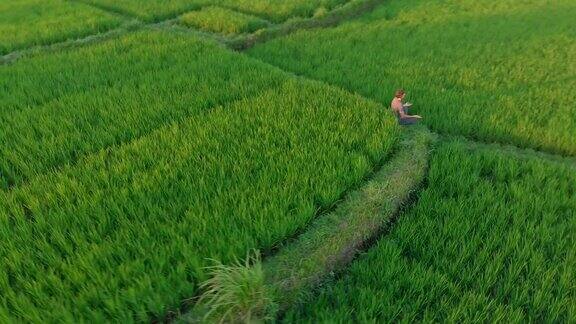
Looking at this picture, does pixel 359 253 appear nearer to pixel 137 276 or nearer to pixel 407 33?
pixel 137 276

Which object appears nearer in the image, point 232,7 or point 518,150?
point 518,150

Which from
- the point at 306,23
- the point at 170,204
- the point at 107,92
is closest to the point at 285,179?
the point at 170,204

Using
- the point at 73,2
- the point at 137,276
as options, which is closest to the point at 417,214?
the point at 137,276

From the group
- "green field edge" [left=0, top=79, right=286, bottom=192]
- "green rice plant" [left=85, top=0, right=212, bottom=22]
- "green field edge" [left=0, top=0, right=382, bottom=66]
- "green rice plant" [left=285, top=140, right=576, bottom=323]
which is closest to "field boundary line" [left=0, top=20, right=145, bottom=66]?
"green field edge" [left=0, top=0, right=382, bottom=66]

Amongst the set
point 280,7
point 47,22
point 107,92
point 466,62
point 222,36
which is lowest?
point 466,62

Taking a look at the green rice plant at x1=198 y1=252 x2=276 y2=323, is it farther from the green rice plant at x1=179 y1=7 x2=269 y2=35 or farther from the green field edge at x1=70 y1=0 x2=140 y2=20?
the green field edge at x1=70 y1=0 x2=140 y2=20

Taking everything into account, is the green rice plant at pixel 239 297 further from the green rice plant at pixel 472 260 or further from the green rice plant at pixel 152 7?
the green rice plant at pixel 152 7

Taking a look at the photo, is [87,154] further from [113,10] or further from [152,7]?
[113,10]
